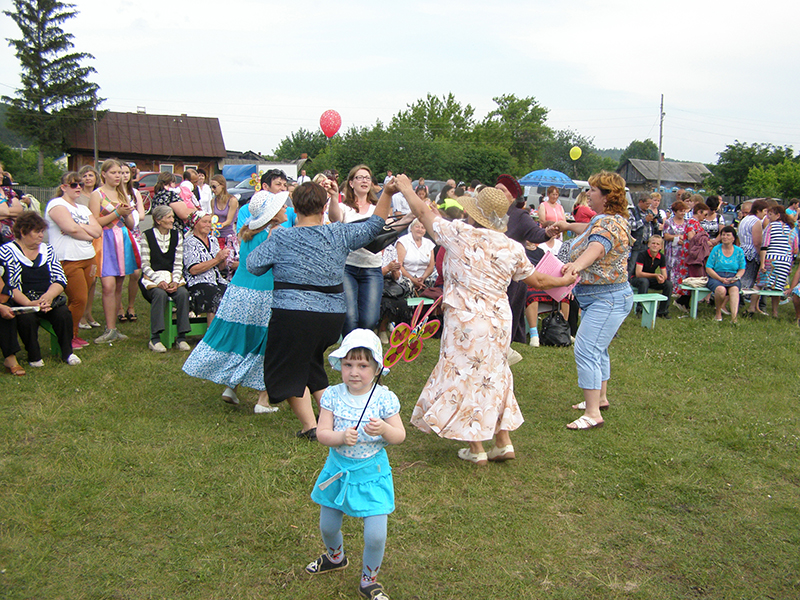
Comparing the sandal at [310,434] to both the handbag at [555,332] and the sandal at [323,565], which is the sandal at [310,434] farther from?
the handbag at [555,332]

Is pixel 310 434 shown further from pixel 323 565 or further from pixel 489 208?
pixel 489 208

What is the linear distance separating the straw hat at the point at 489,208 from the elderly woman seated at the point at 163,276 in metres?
4.04

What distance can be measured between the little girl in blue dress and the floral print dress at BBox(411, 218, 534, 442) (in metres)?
1.45

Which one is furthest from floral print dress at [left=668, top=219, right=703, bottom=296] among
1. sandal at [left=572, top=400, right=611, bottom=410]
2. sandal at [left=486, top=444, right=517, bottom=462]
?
sandal at [left=486, top=444, right=517, bottom=462]

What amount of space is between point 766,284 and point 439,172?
28957 mm

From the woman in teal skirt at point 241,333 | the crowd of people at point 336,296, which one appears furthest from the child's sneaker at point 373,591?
the woman in teal skirt at point 241,333

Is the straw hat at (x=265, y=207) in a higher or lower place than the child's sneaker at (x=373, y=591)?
higher

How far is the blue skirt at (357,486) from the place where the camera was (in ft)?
8.82

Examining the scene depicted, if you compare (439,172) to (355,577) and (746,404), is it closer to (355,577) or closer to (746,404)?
(746,404)

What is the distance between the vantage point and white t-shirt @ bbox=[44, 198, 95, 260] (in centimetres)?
677

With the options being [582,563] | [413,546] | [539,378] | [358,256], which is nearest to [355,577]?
[413,546]

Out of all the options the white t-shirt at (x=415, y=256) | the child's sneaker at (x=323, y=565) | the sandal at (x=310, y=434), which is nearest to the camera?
the child's sneaker at (x=323, y=565)

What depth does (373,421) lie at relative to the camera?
2.58 metres

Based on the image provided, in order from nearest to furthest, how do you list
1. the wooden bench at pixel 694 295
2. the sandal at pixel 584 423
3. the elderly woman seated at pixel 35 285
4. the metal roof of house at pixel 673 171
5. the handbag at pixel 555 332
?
the sandal at pixel 584 423, the elderly woman seated at pixel 35 285, the handbag at pixel 555 332, the wooden bench at pixel 694 295, the metal roof of house at pixel 673 171
